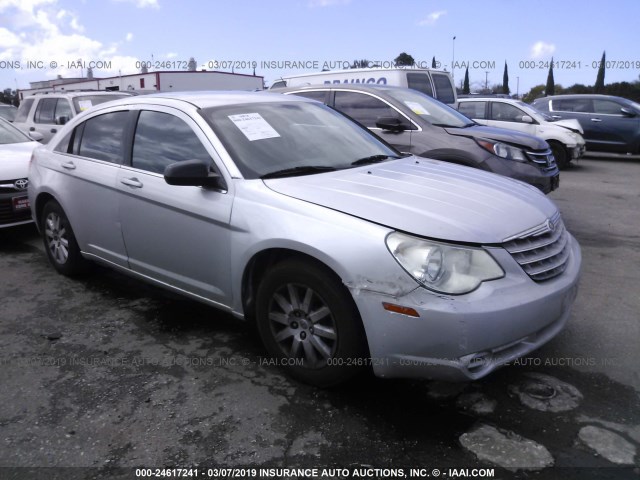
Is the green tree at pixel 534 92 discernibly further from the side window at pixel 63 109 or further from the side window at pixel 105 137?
the side window at pixel 105 137

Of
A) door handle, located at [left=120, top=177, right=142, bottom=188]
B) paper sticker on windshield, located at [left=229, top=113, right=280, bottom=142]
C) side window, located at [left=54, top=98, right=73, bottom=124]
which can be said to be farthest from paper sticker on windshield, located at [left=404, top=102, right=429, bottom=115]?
side window, located at [left=54, top=98, right=73, bottom=124]

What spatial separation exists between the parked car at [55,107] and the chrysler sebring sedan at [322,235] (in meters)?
6.98

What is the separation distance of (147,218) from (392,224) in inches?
73.1

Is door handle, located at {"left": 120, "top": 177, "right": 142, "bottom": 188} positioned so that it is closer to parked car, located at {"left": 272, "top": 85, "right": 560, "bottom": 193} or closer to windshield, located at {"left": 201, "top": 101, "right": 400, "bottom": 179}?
windshield, located at {"left": 201, "top": 101, "right": 400, "bottom": 179}

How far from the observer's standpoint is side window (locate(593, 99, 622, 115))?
13.5 meters

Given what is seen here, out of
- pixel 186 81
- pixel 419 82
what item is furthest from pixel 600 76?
pixel 419 82

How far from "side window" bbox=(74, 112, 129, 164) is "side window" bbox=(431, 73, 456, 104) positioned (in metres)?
8.12

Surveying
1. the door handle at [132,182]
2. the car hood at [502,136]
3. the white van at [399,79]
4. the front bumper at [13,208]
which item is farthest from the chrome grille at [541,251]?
the white van at [399,79]

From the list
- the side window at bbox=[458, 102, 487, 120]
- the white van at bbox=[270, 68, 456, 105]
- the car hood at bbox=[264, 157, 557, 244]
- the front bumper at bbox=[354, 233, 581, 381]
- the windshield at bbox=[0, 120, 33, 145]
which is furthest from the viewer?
the side window at bbox=[458, 102, 487, 120]

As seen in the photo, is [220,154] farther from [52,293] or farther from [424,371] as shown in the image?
[52,293]

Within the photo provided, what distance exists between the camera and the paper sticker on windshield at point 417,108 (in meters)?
6.83

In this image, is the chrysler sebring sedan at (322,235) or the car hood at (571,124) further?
the car hood at (571,124)

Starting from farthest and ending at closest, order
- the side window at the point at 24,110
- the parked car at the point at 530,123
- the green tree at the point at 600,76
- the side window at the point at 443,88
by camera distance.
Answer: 1. the green tree at the point at 600,76
2. the side window at the point at 24,110
3. the parked car at the point at 530,123
4. the side window at the point at 443,88

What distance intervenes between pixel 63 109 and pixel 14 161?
16.4 ft
